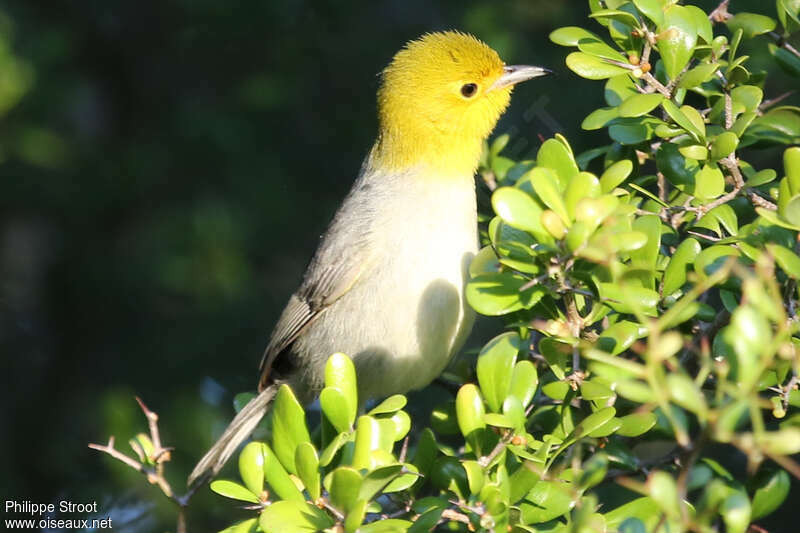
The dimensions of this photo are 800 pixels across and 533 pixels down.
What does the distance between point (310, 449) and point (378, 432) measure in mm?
169

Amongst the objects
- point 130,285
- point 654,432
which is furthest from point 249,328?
point 654,432

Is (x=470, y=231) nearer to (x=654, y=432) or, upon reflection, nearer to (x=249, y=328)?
(x=654, y=432)

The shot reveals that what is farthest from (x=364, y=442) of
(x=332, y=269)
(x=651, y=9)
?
(x=332, y=269)

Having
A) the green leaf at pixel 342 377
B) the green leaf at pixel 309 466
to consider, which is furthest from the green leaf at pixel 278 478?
the green leaf at pixel 342 377

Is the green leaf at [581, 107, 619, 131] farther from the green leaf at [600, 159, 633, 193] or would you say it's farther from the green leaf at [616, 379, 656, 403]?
the green leaf at [616, 379, 656, 403]

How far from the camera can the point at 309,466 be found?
90.7 inches

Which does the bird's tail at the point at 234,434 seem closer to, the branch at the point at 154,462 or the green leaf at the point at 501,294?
the branch at the point at 154,462

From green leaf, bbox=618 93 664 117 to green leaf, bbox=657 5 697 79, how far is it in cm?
16

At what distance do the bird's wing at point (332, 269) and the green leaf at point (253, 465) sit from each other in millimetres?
1661

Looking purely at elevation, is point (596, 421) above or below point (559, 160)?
below

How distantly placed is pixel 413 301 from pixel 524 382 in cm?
134

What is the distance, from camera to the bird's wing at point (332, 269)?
4.19 m

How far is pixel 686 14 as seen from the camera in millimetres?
2727

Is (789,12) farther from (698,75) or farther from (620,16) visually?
(620,16)
